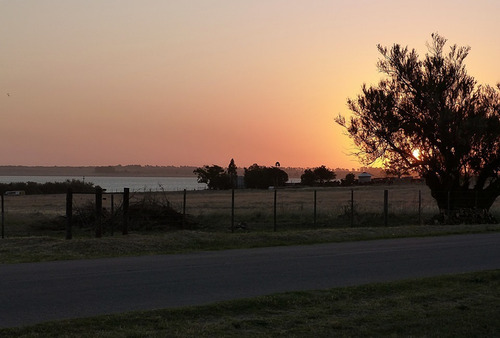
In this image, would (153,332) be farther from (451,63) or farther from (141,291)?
(451,63)

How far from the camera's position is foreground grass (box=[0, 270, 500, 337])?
24.4 feet

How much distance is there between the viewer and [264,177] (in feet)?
362

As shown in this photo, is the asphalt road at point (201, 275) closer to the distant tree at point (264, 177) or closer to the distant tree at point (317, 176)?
the distant tree at point (264, 177)

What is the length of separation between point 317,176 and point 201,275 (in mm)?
111161

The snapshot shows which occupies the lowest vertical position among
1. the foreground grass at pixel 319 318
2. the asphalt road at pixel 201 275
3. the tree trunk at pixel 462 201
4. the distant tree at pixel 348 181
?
the asphalt road at pixel 201 275

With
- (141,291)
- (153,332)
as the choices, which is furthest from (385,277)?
(153,332)

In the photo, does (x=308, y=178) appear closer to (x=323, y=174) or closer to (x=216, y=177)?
(x=323, y=174)

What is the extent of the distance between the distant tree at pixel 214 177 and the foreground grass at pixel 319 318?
90147 mm

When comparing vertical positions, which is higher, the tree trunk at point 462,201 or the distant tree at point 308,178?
the distant tree at point 308,178

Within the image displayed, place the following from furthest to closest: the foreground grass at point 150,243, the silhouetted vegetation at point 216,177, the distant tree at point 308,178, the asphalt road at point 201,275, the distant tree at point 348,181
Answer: the distant tree at point 308,178 → the distant tree at point 348,181 → the silhouetted vegetation at point 216,177 → the foreground grass at point 150,243 → the asphalt road at point 201,275

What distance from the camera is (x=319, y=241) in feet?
66.8

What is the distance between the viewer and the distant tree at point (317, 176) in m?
121

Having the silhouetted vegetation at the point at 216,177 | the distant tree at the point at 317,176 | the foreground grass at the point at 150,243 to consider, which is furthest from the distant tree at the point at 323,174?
the foreground grass at the point at 150,243

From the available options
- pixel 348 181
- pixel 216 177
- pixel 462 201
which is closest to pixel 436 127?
pixel 462 201
